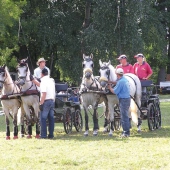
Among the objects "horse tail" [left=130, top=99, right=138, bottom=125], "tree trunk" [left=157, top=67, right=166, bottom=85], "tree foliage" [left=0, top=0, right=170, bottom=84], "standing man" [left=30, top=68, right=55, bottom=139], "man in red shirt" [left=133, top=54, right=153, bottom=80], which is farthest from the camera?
"tree trunk" [left=157, top=67, right=166, bottom=85]

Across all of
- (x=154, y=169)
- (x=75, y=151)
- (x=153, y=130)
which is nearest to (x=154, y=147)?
(x=75, y=151)

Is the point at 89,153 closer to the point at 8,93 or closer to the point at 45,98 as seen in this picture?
the point at 45,98

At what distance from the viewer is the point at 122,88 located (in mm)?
11805

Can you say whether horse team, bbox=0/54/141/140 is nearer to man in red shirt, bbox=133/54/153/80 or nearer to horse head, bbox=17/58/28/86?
horse head, bbox=17/58/28/86

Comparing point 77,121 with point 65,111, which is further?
point 77,121

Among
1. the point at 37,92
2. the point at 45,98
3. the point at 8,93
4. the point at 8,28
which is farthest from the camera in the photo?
the point at 8,28

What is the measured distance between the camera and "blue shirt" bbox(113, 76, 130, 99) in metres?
11.8

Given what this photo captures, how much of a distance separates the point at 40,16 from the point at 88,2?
3.31 meters

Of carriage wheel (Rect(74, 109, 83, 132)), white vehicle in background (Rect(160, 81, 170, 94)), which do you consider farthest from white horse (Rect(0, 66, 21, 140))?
white vehicle in background (Rect(160, 81, 170, 94))

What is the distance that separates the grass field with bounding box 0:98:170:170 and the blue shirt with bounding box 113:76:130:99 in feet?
3.49

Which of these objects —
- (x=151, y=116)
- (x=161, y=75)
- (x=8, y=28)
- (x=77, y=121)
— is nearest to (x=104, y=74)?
(x=151, y=116)

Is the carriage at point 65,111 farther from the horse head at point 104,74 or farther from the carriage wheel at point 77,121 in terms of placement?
the horse head at point 104,74

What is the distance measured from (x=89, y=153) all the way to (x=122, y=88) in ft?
9.62

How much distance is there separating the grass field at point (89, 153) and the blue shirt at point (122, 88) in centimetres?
106
